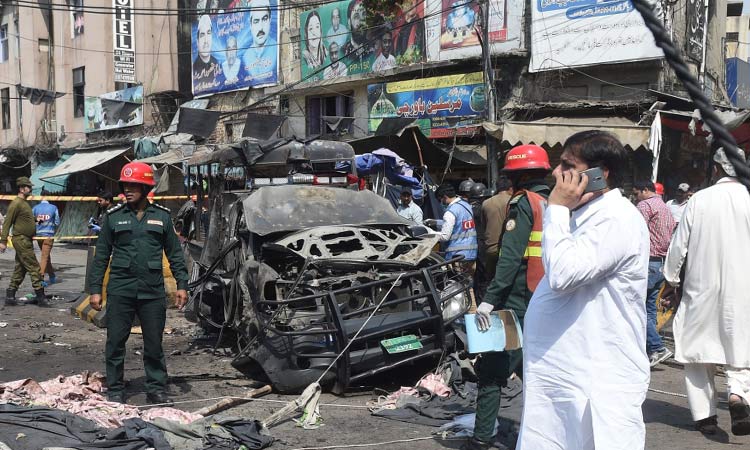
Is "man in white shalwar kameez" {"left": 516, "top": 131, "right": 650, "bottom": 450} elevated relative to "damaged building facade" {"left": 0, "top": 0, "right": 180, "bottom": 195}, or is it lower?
lower

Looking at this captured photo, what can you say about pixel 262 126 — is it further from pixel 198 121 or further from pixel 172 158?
pixel 172 158

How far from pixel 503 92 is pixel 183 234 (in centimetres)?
737

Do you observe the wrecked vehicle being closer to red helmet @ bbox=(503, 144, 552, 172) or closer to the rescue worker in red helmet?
the rescue worker in red helmet

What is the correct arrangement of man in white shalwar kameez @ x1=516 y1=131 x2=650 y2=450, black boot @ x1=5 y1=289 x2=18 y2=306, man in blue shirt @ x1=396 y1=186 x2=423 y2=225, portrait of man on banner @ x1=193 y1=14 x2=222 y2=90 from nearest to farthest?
man in white shalwar kameez @ x1=516 y1=131 x2=650 y2=450
black boot @ x1=5 y1=289 x2=18 y2=306
man in blue shirt @ x1=396 y1=186 x2=423 y2=225
portrait of man on banner @ x1=193 y1=14 x2=222 y2=90

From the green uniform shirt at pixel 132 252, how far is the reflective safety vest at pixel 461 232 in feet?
12.9

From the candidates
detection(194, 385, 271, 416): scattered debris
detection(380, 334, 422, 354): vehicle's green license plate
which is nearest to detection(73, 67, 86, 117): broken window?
detection(194, 385, 271, 416): scattered debris

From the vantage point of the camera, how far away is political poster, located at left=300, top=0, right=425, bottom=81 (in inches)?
695

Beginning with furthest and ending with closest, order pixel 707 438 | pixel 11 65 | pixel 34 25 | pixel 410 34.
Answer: pixel 11 65, pixel 34 25, pixel 410 34, pixel 707 438

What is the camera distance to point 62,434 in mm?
4699

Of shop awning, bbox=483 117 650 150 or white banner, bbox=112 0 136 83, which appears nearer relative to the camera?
shop awning, bbox=483 117 650 150

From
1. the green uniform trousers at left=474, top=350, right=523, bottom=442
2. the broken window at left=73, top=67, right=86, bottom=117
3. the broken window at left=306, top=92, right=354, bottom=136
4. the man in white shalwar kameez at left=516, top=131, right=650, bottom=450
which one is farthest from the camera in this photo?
the broken window at left=73, top=67, right=86, bottom=117

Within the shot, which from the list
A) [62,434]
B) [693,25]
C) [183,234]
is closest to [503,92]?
[693,25]

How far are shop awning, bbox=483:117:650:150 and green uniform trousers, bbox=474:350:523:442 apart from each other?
8.64m

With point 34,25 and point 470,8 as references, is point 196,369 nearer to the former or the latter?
point 470,8
